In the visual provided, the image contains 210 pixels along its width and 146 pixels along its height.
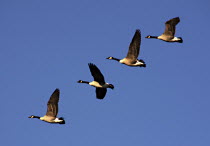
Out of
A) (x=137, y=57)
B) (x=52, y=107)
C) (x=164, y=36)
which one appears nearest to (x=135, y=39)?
(x=137, y=57)

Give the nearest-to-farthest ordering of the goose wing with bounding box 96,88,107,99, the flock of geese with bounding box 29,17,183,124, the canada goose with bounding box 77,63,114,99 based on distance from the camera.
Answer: the canada goose with bounding box 77,63,114,99
the flock of geese with bounding box 29,17,183,124
the goose wing with bounding box 96,88,107,99

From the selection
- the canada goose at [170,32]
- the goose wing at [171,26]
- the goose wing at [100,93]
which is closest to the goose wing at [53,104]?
the goose wing at [100,93]

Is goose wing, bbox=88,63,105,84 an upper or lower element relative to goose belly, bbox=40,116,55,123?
upper

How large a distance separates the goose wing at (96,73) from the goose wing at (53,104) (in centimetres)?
303

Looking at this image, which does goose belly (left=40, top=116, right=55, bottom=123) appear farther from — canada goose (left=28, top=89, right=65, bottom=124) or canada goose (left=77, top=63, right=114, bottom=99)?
canada goose (left=77, top=63, right=114, bottom=99)

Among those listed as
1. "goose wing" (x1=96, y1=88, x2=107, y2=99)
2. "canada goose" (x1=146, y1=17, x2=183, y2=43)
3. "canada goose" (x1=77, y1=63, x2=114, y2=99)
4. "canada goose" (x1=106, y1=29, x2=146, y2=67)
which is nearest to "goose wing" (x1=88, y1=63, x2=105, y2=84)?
"canada goose" (x1=77, y1=63, x2=114, y2=99)

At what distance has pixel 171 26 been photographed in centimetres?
4731

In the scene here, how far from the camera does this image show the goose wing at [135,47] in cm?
4391

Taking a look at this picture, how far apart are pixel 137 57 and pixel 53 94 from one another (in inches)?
269

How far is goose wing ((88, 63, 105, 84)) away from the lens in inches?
1732

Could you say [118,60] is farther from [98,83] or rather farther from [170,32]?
[170,32]

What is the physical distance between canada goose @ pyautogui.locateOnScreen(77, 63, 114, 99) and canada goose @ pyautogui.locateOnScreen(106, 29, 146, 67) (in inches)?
90.9

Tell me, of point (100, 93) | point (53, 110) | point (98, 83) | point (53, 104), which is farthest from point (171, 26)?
point (53, 110)

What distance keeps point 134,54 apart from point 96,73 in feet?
10.7
